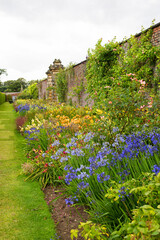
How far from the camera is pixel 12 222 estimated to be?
2607 mm

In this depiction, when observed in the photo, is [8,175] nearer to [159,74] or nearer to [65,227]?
[65,227]

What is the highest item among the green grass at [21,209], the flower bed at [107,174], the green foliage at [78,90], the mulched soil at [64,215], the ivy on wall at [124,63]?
the ivy on wall at [124,63]

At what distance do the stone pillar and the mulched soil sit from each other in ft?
46.2

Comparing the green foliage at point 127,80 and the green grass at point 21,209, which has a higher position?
the green foliage at point 127,80

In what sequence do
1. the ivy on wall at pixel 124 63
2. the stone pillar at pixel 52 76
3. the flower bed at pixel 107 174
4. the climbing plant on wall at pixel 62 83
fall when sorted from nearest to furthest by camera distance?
the flower bed at pixel 107 174 → the ivy on wall at pixel 124 63 → the climbing plant on wall at pixel 62 83 → the stone pillar at pixel 52 76

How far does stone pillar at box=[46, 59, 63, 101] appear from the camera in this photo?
1612 cm

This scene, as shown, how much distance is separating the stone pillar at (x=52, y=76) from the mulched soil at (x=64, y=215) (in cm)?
1408

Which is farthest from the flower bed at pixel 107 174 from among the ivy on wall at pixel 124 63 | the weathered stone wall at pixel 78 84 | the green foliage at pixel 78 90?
the green foliage at pixel 78 90

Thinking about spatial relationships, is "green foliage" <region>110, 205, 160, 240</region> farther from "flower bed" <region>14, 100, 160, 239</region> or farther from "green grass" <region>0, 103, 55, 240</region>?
"green grass" <region>0, 103, 55, 240</region>

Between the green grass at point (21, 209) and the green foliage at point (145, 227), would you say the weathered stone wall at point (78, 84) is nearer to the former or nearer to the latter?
the green grass at point (21, 209)

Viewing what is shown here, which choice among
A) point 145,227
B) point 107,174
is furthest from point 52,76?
point 145,227

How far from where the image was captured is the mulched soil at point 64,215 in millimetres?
2383

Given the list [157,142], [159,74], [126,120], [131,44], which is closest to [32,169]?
[126,120]

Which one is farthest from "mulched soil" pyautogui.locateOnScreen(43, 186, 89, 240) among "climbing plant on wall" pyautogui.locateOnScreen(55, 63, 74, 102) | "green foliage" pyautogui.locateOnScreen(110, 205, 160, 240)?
"climbing plant on wall" pyautogui.locateOnScreen(55, 63, 74, 102)
